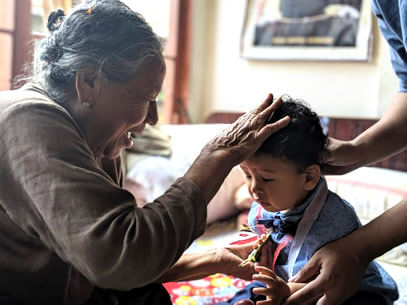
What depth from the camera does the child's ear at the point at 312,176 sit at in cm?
128

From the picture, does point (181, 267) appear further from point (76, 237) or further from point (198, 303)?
point (76, 237)

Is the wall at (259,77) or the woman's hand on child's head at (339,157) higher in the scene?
the wall at (259,77)

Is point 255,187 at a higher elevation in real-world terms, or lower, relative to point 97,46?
lower

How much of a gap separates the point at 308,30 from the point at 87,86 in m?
2.60

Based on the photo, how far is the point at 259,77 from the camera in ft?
12.1

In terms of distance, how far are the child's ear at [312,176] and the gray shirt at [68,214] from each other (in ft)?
1.33

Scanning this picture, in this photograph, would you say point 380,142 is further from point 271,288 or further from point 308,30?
point 308,30

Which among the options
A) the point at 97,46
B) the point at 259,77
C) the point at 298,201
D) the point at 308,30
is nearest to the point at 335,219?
the point at 298,201

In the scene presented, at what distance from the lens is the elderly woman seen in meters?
0.91

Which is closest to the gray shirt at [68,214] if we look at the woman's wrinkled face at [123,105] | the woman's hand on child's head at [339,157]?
the woman's wrinkled face at [123,105]

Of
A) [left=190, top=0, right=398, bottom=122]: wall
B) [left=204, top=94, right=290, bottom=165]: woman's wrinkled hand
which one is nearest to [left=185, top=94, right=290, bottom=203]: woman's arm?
[left=204, top=94, right=290, bottom=165]: woman's wrinkled hand

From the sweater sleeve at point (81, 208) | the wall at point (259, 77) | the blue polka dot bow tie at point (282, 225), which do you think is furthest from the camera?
the wall at point (259, 77)

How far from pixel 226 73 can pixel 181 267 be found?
107 inches

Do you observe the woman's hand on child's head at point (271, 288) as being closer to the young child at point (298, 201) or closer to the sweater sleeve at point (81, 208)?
the young child at point (298, 201)
